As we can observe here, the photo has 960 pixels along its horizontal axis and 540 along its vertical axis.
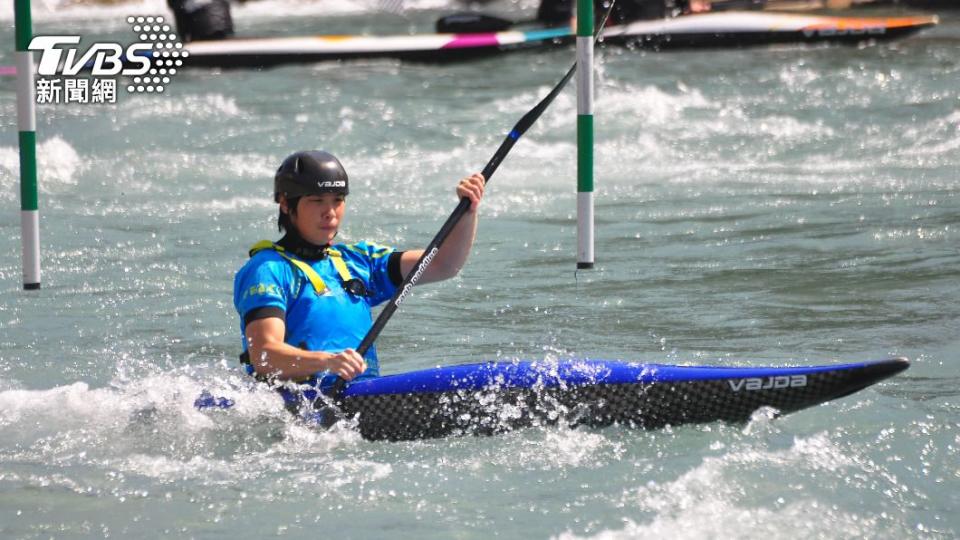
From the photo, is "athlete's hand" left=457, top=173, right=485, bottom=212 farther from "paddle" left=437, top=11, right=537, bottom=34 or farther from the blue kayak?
"paddle" left=437, top=11, right=537, bottom=34

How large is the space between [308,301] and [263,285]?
0.17 metres

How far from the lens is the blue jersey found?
4398 millimetres

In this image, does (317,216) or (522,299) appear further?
(522,299)

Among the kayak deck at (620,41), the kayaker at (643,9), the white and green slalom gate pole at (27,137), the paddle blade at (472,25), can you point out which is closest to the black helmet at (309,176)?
the white and green slalom gate pole at (27,137)

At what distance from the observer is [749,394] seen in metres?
4.46

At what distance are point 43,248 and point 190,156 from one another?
3.73 meters

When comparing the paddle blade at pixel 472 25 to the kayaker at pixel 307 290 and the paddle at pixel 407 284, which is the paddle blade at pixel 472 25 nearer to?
the paddle at pixel 407 284

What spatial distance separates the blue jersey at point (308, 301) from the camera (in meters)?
4.40

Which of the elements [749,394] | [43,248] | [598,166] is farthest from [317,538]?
[598,166]

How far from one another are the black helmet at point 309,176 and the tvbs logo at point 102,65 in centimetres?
1058

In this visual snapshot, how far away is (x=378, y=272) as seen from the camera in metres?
4.82

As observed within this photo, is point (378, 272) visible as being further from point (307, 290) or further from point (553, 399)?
point (553, 399)

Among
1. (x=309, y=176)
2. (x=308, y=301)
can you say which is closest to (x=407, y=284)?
(x=308, y=301)

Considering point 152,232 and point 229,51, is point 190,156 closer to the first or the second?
point 152,232
